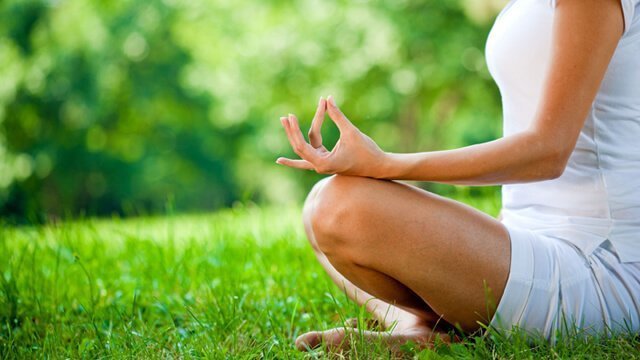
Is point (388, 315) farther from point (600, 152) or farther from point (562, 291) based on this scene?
point (600, 152)

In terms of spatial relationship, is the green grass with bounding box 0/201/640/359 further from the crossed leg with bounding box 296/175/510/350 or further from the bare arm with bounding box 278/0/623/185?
the bare arm with bounding box 278/0/623/185

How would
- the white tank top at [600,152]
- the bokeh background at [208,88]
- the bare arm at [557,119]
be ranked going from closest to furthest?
the bare arm at [557,119], the white tank top at [600,152], the bokeh background at [208,88]

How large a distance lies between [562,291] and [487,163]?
1.24 feet

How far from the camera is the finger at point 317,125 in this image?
5.76 ft

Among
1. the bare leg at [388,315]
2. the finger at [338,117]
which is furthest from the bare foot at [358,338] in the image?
the finger at [338,117]

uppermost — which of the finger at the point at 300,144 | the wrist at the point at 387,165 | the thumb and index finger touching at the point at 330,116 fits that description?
the thumb and index finger touching at the point at 330,116

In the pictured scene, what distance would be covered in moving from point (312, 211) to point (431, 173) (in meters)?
0.33

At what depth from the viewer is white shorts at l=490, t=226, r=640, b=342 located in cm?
177

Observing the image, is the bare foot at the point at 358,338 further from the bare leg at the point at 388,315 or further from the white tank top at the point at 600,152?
the white tank top at the point at 600,152

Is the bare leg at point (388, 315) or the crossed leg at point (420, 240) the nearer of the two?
the crossed leg at point (420, 240)

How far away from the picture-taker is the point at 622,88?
1.82 meters

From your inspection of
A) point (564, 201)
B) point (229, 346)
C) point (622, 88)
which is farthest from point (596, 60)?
point (229, 346)

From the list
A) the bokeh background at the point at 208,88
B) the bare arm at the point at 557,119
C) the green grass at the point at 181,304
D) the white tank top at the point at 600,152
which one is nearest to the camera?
the bare arm at the point at 557,119

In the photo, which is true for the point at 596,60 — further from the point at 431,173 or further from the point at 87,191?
the point at 87,191
